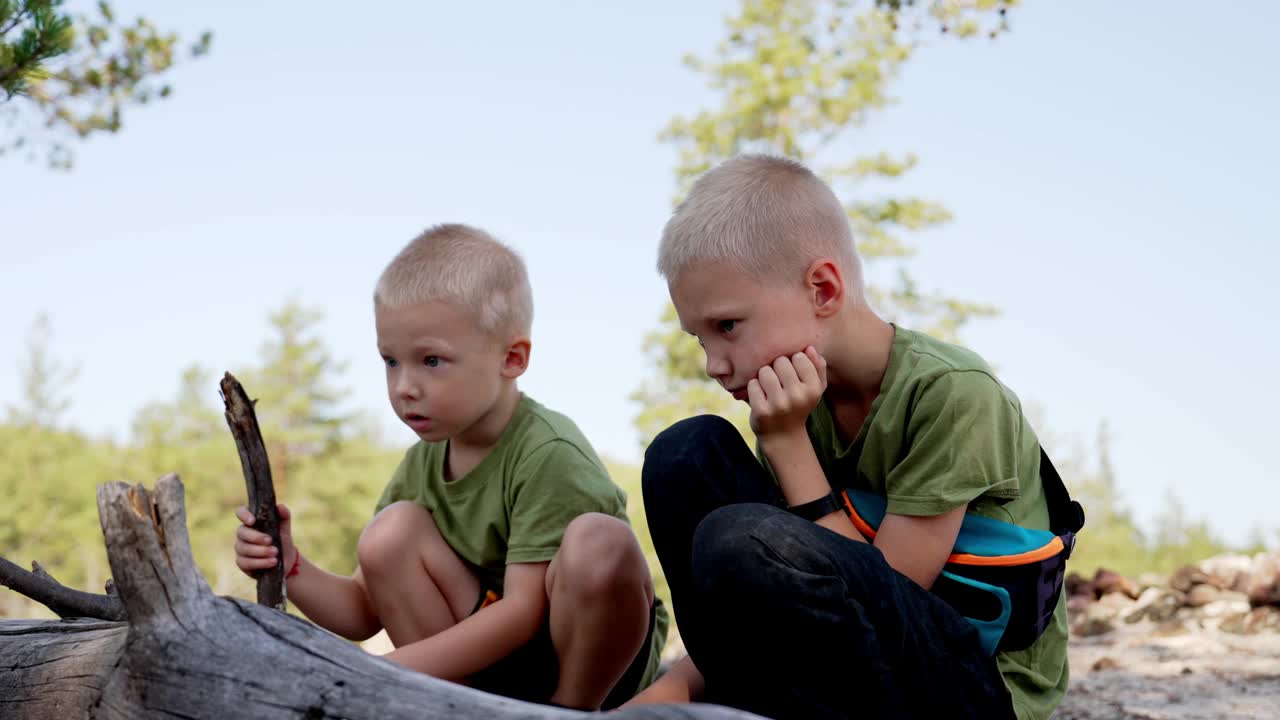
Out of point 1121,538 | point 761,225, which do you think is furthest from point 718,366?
point 1121,538

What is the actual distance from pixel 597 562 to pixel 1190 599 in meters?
5.10

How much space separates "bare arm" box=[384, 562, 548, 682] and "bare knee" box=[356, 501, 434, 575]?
26cm

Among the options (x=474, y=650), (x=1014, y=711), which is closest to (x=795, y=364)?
(x=1014, y=711)

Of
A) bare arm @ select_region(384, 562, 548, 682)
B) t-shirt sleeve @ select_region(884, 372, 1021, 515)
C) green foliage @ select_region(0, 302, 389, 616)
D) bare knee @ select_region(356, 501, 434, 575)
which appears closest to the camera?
t-shirt sleeve @ select_region(884, 372, 1021, 515)

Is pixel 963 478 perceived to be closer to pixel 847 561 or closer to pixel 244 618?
pixel 847 561

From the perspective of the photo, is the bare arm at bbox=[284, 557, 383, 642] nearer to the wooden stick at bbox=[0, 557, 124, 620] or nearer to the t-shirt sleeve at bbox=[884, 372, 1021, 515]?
the wooden stick at bbox=[0, 557, 124, 620]

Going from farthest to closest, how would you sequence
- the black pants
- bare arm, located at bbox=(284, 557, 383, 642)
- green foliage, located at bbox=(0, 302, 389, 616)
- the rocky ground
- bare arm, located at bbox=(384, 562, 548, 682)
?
green foliage, located at bbox=(0, 302, 389, 616) → the rocky ground → bare arm, located at bbox=(284, 557, 383, 642) → bare arm, located at bbox=(384, 562, 548, 682) → the black pants

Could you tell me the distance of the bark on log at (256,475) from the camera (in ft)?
7.21

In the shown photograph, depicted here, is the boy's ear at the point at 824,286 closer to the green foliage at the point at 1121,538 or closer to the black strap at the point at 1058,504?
the black strap at the point at 1058,504

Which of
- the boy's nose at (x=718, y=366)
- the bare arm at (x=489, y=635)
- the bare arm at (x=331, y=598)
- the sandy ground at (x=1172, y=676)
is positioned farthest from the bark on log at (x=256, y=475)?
the sandy ground at (x=1172, y=676)

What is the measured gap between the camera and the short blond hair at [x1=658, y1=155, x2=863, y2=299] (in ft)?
7.19

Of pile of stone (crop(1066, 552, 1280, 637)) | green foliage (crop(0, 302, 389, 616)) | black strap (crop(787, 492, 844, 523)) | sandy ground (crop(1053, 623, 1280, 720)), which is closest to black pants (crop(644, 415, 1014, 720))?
black strap (crop(787, 492, 844, 523))

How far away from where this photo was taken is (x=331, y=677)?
163cm

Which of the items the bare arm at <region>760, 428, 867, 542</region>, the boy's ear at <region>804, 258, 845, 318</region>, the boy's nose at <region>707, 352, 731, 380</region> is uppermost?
the boy's ear at <region>804, 258, 845, 318</region>
